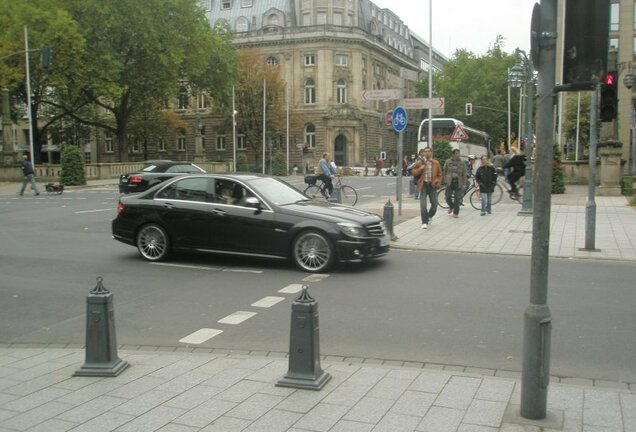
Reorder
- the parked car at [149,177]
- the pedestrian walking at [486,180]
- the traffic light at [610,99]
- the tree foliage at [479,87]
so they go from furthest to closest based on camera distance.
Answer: the tree foliage at [479,87], the parked car at [149,177], the pedestrian walking at [486,180], the traffic light at [610,99]

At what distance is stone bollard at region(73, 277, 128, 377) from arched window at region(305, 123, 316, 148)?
72.2 m

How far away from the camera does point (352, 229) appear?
10016 mm

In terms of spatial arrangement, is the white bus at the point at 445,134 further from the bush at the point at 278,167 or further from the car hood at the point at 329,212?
the car hood at the point at 329,212

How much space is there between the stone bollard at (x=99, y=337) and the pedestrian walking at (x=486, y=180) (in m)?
14.3

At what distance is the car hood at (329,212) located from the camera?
10172mm

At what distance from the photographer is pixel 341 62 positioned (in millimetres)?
77312

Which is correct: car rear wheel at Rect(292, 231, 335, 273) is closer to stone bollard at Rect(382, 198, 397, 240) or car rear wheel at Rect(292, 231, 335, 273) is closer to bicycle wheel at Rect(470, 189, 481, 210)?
stone bollard at Rect(382, 198, 397, 240)

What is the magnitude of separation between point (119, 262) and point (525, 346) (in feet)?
27.8

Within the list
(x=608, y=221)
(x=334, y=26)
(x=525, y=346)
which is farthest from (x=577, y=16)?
(x=334, y=26)

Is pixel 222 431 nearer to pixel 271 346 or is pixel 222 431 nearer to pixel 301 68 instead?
pixel 271 346

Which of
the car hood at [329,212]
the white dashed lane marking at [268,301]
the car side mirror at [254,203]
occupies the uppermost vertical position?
the car side mirror at [254,203]

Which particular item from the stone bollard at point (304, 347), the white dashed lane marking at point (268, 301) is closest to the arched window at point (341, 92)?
the white dashed lane marking at point (268, 301)

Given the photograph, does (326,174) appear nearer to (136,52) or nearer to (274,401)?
(274,401)

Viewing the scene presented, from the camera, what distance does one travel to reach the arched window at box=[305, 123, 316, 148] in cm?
7706
